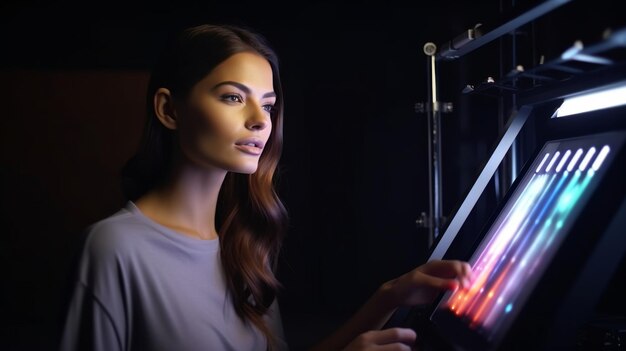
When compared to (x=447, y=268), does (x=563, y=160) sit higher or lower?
higher

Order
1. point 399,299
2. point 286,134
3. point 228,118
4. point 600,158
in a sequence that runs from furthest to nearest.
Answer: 1. point 286,134
2. point 228,118
3. point 399,299
4. point 600,158

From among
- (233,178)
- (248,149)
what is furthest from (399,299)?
(233,178)

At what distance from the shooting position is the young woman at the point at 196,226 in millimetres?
1078

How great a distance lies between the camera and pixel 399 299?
2.87 feet

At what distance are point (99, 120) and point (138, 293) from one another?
12.6 ft

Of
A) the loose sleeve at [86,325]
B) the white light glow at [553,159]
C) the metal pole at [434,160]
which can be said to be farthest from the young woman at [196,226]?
the metal pole at [434,160]

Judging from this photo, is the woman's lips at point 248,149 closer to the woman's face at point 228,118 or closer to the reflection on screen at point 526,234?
the woman's face at point 228,118

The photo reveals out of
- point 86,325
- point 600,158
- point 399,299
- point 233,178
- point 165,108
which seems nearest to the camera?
point 600,158

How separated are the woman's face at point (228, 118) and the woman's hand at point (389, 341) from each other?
0.50 meters

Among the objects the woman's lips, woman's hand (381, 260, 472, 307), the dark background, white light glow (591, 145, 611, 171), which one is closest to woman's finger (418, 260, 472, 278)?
woman's hand (381, 260, 472, 307)

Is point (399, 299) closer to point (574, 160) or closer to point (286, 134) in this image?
point (574, 160)

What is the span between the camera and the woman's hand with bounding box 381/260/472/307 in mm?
778

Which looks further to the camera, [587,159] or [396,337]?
[396,337]

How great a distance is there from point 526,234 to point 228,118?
65cm
